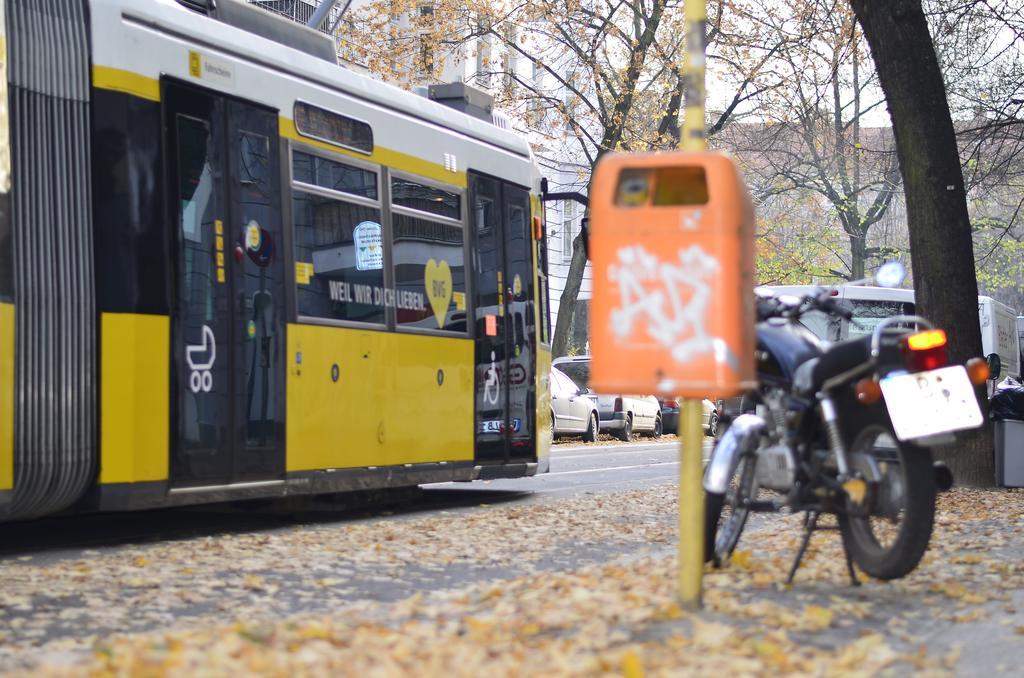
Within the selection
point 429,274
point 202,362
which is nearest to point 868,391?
point 202,362

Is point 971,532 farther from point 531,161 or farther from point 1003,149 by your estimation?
point 1003,149

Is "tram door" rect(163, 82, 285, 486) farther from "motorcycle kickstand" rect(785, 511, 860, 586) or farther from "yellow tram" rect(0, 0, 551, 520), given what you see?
"motorcycle kickstand" rect(785, 511, 860, 586)

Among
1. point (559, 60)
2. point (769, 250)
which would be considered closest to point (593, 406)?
point (559, 60)

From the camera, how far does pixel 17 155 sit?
Result: 8375mm

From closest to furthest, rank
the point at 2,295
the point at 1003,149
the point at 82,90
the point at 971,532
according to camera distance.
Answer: the point at 2,295 < the point at 82,90 < the point at 971,532 < the point at 1003,149

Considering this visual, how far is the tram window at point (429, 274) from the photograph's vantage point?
1177 centimetres

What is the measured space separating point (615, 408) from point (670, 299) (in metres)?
25.7

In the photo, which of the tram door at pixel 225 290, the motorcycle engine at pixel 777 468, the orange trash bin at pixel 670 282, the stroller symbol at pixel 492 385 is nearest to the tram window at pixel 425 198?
the stroller symbol at pixel 492 385

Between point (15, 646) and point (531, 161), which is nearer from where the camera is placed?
point (15, 646)

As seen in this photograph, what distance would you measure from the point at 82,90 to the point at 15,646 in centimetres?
394

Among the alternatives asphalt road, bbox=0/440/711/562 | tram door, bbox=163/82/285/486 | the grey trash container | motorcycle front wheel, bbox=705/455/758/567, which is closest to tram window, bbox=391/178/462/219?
tram door, bbox=163/82/285/486

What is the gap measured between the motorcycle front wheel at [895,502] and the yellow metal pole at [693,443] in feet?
3.14

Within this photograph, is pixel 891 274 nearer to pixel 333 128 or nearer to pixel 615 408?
pixel 333 128

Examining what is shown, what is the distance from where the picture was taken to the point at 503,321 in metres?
13.4
